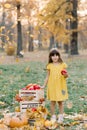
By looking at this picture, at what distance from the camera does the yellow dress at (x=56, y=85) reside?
730 centimetres

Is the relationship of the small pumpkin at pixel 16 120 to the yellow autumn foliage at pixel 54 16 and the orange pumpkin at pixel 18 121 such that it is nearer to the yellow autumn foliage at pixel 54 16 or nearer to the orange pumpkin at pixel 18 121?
the orange pumpkin at pixel 18 121

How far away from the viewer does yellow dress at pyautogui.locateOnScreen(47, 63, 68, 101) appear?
7305 mm

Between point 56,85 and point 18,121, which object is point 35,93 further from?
point 18,121

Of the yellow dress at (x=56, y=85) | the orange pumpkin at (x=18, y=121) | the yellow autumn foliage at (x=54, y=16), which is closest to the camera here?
the orange pumpkin at (x=18, y=121)

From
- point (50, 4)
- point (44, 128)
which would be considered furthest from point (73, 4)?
point (44, 128)

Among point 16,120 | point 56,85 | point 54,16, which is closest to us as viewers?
point 16,120

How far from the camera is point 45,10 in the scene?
3312cm

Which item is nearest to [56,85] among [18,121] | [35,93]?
[35,93]

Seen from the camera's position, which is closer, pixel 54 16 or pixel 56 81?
pixel 56 81

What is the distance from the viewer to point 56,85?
7.35m

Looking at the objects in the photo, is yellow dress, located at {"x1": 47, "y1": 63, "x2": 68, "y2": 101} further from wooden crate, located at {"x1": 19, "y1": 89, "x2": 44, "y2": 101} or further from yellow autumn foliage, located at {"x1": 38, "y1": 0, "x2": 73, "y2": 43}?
yellow autumn foliage, located at {"x1": 38, "y1": 0, "x2": 73, "y2": 43}

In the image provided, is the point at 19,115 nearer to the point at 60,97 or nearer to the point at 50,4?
the point at 60,97

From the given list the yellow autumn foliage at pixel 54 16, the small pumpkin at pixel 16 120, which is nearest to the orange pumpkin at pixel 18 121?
the small pumpkin at pixel 16 120

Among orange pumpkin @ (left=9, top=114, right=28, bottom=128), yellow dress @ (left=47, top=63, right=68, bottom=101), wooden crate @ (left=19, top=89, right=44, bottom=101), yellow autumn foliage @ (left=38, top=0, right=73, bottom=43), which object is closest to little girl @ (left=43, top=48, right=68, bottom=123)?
yellow dress @ (left=47, top=63, right=68, bottom=101)
